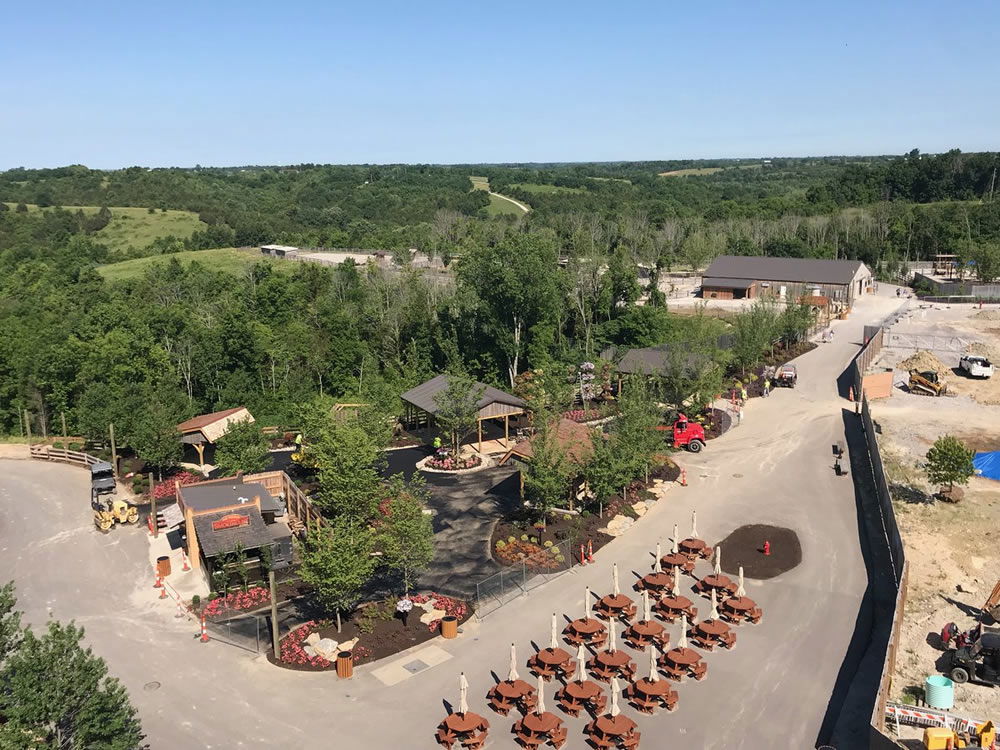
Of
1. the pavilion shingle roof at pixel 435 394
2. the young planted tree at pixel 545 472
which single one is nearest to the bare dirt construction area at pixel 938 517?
the young planted tree at pixel 545 472

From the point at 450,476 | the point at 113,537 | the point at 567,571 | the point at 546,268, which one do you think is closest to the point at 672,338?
the point at 546,268

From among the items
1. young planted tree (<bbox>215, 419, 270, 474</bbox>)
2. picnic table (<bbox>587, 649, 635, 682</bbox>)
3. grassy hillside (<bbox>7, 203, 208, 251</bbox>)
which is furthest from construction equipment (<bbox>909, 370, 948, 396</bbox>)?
grassy hillside (<bbox>7, 203, 208, 251</bbox>)

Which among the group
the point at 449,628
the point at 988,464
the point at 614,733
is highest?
the point at 988,464

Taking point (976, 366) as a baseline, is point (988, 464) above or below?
below

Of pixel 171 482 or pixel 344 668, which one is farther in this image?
pixel 171 482

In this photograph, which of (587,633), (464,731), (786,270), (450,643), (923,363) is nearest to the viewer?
(464,731)

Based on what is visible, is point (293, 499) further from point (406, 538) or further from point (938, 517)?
point (938, 517)

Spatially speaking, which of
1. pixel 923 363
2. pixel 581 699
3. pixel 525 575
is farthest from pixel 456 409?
pixel 923 363
